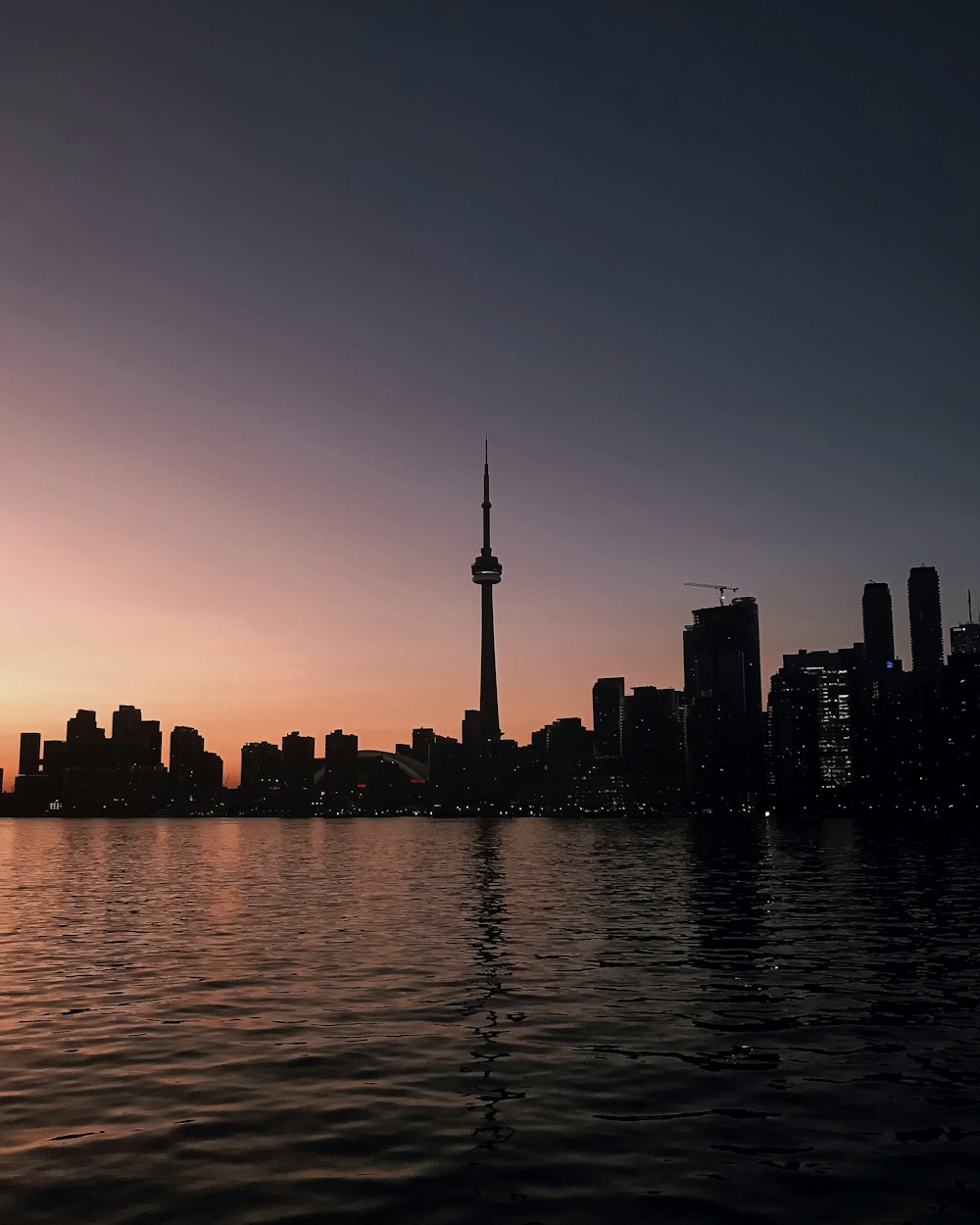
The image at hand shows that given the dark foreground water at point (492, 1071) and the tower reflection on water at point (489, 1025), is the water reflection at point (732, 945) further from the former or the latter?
the tower reflection on water at point (489, 1025)

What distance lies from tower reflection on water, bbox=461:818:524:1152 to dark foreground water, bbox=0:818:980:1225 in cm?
15

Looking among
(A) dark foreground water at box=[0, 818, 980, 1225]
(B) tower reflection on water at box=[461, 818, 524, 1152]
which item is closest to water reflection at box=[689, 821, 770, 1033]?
(A) dark foreground water at box=[0, 818, 980, 1225]

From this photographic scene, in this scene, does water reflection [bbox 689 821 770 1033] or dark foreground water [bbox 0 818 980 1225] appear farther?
water reflection [bbox 689 821 770 1033]

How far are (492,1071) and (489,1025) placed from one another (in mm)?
5469

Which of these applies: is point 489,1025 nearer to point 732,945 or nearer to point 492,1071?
point 492,1071

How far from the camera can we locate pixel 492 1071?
24.4 meters

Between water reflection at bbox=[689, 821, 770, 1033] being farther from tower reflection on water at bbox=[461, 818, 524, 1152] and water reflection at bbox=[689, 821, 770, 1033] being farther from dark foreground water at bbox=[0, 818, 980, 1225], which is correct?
tower reflection on water at bbox=[461, 818, 524, 1152]

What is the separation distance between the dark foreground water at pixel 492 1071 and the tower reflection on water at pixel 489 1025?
15 centimetres

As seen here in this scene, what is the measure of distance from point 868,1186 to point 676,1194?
10.00ft

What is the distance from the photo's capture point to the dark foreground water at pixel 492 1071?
16656 millimetres

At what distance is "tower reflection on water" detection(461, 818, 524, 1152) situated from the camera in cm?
2036

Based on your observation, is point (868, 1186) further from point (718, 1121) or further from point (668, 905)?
point (668, 905)

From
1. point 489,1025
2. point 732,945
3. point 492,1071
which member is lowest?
point 732,945

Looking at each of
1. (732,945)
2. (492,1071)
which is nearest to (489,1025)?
(492,1071)
